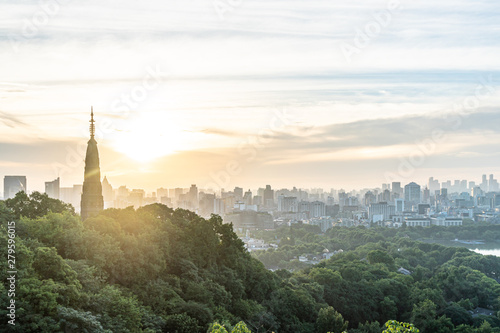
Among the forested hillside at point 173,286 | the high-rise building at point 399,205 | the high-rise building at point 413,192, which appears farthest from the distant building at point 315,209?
the forested hillside at point 173,286

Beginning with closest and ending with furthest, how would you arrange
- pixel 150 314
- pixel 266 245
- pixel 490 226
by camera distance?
pixel 150 314, pixel 266 245, pixel 490 226

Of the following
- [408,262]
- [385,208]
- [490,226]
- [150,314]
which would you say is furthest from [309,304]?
[385,208]

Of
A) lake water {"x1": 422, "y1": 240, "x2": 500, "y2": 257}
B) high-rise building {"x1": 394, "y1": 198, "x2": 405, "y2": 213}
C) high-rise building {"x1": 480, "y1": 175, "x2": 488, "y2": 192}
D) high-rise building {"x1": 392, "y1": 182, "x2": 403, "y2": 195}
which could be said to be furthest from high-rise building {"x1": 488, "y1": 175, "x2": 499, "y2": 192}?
lake water {"x1": 422, "y1": 240, "x2": 500, "y2": 257}

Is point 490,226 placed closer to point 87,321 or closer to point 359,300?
point 359,300

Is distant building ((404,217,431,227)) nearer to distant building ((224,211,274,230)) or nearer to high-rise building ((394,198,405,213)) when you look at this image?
high-rise building ((394,198,405,213))

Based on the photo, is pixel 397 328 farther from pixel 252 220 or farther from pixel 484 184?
pixel 484 184

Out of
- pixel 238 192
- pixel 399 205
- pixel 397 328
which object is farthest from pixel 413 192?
pixel 397 328

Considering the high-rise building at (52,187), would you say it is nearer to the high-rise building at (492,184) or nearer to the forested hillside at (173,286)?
the forested hillside at (173,286)
